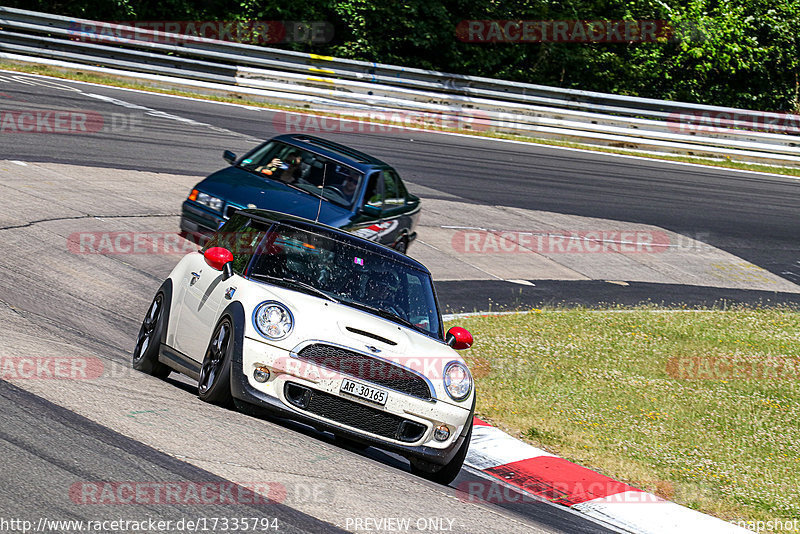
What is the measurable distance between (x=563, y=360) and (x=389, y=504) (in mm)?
6457

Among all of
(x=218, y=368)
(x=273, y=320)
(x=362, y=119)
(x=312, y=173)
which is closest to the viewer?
(x=273, y=320)

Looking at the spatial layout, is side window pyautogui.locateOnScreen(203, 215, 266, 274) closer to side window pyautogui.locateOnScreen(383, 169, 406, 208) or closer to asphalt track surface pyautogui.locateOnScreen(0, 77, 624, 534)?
asphalt track surface pyautogui.locateOnScreen(0, 77, 624, 534)

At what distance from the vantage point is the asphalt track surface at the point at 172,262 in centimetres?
522

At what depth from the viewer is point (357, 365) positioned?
21.4ft

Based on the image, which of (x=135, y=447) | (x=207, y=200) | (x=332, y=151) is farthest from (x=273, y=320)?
(x=332, y=151)

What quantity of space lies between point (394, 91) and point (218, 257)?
64.8ft

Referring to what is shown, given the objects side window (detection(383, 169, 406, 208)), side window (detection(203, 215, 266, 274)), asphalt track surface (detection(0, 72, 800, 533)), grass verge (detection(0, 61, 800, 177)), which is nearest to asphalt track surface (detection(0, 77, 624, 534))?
asphalt track surface (detection(0, 72, 800, 533))

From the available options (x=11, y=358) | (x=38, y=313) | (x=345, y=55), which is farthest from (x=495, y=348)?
(x=345, y=55)

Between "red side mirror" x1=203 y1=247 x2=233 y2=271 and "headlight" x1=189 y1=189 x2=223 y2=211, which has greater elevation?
"red side mirror" x1=203 y1=247 x2=233 y2=271

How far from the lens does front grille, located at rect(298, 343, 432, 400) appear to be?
6512 millimetres

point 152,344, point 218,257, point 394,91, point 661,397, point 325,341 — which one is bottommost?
point 661,397

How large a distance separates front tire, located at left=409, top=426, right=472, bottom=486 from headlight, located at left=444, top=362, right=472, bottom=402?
231 mm

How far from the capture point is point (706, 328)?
1384 centimetres

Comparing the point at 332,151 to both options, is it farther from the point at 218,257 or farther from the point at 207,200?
the point at 218,257
